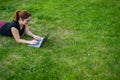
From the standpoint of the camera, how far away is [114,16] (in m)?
8.23

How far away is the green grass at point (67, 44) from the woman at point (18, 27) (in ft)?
0.48

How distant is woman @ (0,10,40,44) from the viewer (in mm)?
6711

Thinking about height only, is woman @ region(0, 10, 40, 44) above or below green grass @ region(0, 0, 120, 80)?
above

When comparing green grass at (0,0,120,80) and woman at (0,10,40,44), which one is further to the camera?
woman at (0,10,40,44)

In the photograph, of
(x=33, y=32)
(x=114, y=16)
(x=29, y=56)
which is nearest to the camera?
(x=29, y=56)

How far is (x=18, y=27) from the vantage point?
689 cm

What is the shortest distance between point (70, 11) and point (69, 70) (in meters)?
3.14

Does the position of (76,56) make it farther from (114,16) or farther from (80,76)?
(114,16)

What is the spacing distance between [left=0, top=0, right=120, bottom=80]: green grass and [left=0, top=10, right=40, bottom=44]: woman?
5.8 inches

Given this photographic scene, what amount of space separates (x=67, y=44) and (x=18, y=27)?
1.18 m

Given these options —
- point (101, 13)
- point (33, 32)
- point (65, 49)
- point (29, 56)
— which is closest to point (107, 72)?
point (65, 49)

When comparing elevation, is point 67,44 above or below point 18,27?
below

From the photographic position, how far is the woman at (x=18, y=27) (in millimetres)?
6711

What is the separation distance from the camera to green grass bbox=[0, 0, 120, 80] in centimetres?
575
